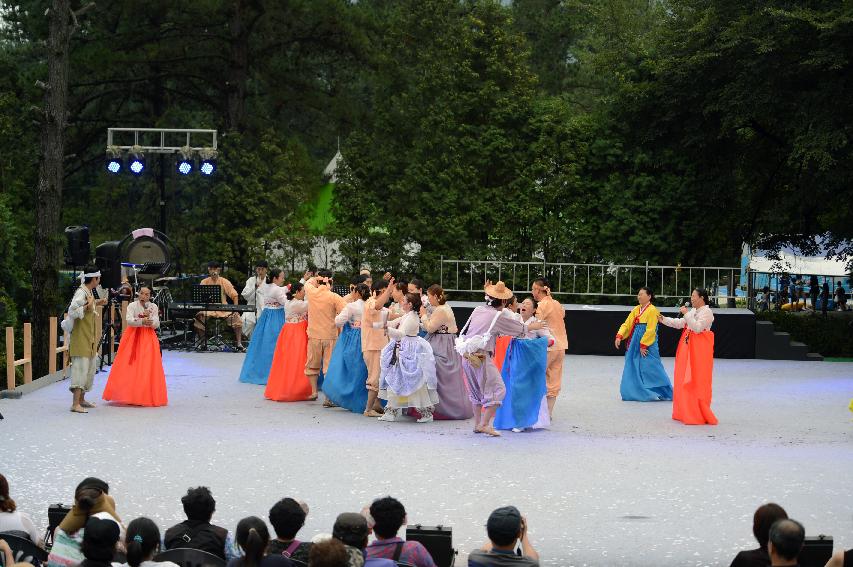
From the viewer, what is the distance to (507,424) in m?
13.4

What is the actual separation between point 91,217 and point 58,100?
12101mm

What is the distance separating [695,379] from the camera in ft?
45.9

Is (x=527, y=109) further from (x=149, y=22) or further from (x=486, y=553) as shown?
(x=486, y=553)

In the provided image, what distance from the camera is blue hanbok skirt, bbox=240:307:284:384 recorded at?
56.7 feet

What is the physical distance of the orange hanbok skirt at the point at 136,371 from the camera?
581 inches

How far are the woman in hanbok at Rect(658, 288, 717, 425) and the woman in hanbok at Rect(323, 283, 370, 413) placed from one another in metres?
3.66

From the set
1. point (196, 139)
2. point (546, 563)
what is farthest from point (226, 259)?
point (546, 563)

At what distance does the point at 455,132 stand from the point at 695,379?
14049mm

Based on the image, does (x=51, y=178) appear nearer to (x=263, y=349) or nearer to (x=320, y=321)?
(x=263, y=349)

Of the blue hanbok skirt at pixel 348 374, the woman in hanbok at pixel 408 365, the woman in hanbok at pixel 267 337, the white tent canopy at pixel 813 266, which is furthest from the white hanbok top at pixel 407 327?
the white tent canopy at pixel 813 266

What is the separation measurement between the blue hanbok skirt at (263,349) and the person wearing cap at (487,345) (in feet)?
16.5

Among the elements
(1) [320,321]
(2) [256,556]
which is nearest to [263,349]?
(1) [320,321]

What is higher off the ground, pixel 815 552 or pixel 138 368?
pixel 138 368

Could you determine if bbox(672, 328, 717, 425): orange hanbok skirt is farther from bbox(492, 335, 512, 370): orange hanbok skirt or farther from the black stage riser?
the black stage riser
